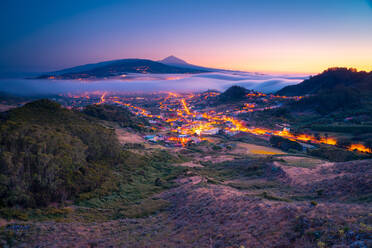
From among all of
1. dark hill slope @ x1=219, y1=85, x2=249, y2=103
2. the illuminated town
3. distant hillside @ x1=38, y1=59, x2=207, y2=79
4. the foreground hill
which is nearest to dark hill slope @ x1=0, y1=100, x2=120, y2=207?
the foreground hill

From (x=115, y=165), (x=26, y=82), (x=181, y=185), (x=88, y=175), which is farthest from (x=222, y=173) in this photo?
(x=26, y=82)

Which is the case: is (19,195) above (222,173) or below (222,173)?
above

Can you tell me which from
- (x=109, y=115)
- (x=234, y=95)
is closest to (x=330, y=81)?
(x=234, y=95)

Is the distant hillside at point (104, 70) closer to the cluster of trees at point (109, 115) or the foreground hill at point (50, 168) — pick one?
the cluster of trees at point (109, 115)

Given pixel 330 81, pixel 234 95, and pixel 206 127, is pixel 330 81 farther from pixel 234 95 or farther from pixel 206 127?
pixel 206 127

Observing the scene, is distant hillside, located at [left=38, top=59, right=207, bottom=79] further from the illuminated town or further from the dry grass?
the dry grass

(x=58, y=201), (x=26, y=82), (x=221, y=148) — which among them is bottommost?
(x=221, y=148)

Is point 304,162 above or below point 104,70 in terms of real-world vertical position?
below

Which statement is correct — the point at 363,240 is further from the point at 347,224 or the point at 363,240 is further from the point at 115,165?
the point at 115,165
